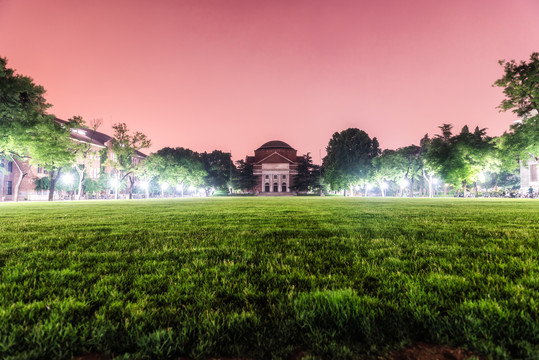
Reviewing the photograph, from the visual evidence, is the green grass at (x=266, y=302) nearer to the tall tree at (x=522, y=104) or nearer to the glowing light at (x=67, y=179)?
the tall tree at (x=522, y=104)

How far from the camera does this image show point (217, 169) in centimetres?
8812

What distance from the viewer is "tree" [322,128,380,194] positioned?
64312 millimetres

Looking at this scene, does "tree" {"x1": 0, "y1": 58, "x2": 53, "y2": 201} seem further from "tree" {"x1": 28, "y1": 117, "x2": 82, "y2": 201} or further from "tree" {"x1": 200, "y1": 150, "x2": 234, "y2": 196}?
"tree" {"x1": 200, "y1": 150, "x2": 234, "y2": 196}

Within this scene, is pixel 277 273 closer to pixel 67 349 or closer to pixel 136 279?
pixel 136 279

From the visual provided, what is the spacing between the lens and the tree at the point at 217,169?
86125 mm

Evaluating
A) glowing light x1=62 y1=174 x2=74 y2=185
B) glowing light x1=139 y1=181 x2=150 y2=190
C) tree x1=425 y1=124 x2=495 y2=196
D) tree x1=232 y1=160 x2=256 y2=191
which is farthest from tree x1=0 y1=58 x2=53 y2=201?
tree x1=232 y1=160 x2=256 y2=191

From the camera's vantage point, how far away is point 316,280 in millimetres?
2781

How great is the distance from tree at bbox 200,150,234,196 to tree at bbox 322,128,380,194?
110ft

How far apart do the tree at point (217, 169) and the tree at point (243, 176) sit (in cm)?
244

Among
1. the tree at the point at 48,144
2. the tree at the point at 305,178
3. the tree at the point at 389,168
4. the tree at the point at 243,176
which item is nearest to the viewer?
the tree at the point at 48,144

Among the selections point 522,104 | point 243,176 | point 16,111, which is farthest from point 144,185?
point 522,104

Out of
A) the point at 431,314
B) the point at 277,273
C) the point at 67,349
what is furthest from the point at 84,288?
the point at 431,314

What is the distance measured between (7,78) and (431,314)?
95.8ft

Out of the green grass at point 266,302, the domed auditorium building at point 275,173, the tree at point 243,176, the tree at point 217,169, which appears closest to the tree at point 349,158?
the domed auditorium building at point 275,173
